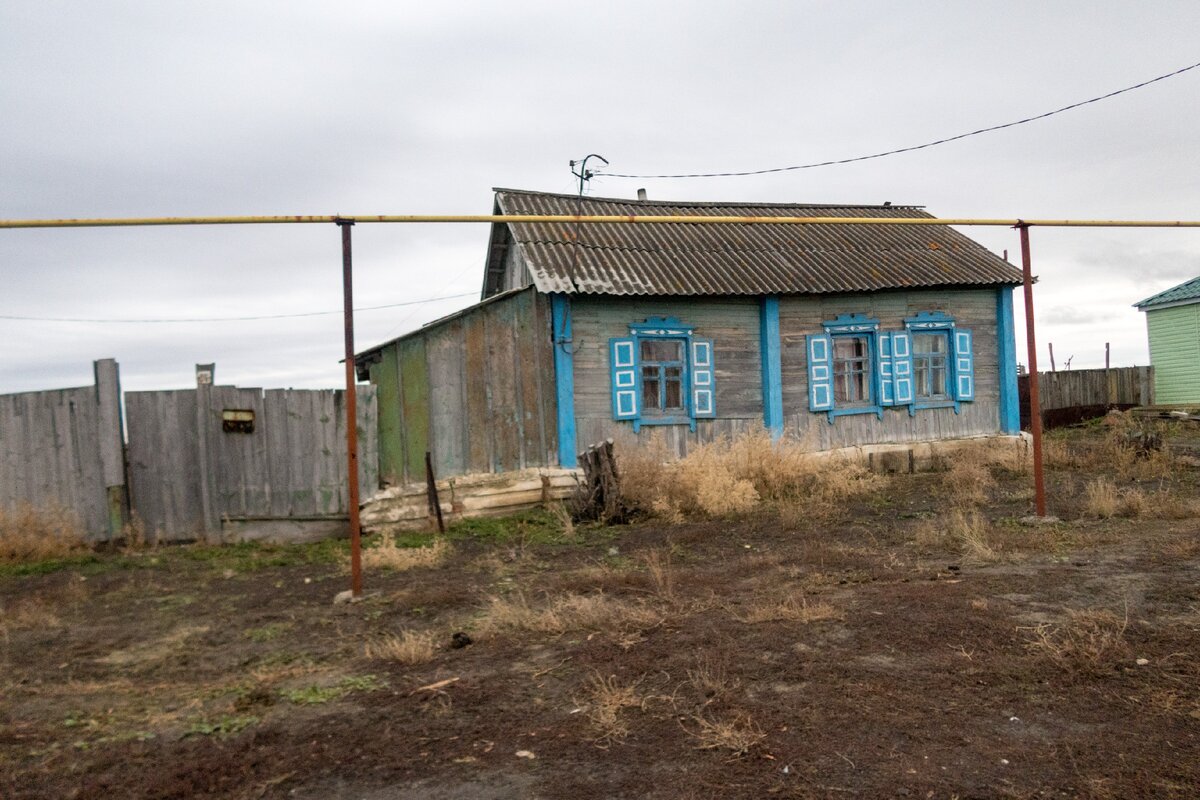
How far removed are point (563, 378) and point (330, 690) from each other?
796 centimetres

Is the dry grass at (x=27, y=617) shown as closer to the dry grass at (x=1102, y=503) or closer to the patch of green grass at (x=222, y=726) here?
the patch of green grass at (x=222, y=726)

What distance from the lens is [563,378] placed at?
12.5 meters

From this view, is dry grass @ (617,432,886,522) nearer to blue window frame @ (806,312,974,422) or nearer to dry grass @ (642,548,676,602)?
blue window frame @ (806,312,974,422)

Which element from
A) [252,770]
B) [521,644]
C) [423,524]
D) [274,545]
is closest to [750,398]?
[423,524]

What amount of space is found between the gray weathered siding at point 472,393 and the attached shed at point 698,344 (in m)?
0.02

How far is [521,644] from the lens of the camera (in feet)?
18.2

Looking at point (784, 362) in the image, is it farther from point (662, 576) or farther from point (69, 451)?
point (69, 451)

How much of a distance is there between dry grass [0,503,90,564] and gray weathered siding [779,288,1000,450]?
1020 cm

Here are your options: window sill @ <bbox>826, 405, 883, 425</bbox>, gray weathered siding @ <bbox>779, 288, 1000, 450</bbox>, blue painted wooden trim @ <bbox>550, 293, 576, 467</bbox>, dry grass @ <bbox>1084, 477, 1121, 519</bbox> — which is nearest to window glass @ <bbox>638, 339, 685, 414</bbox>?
blue painted wooden trim @ <bbox>550, 293, 576, 467</bbox>

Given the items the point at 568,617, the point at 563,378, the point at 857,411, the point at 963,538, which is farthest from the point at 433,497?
the point at 857,411

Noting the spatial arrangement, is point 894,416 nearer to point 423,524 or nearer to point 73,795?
point 423,524

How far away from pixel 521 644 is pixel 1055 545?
5362mm

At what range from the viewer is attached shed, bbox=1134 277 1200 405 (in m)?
25.1

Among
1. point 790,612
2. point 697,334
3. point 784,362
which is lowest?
point 790,612
